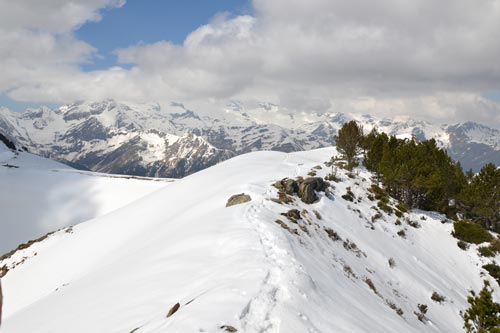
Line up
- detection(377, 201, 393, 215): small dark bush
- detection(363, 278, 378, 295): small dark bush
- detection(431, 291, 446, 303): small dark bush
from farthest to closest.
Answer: detection(377, 201, 393, 215): small dark bush → detection(431, 291, 446, 303): small dark bush → detection(363, 278, 378, 295): small dark bush

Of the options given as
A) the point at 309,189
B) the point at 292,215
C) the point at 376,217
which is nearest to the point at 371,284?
the point at 292,215

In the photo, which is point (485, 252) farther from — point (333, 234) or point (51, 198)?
point (51, 198)

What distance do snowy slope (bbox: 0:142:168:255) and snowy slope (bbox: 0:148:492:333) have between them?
2660cm

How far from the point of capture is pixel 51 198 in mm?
73688

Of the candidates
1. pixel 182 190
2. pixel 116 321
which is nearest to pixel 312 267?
pixel 116 321

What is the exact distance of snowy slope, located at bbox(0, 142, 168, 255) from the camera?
6258cm

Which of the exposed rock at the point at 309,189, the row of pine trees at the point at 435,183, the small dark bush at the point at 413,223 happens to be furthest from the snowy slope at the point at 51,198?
the small dark bush at the point at 413,223

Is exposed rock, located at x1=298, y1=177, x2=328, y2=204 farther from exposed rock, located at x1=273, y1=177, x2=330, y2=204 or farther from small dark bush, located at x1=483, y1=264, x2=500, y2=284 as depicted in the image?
small dark bush, located at x1=483, y1=264, x2=500, y2=284

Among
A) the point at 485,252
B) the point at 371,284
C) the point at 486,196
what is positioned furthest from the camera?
the point at 486,196

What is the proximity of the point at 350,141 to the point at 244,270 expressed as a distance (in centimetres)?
4881

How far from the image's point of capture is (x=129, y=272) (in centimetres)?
1800

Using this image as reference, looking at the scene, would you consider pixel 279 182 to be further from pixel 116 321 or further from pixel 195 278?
pixel 116 321

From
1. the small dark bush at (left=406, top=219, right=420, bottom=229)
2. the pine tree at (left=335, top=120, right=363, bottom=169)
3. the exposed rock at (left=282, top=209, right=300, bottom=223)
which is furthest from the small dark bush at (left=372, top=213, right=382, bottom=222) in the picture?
the pine tree at (left=335, top=120, right=363, bottom=169)

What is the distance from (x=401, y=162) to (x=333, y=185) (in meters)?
14.2
